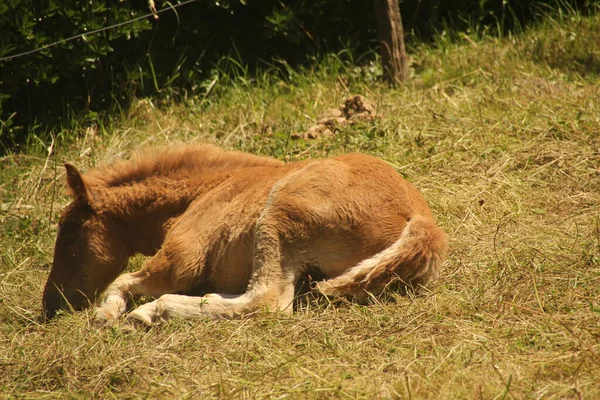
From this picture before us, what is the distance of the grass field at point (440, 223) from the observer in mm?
3732

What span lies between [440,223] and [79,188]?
2.69 meters

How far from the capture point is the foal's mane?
5.46 m

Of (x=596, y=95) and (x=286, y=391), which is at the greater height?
(x=286, y=391)

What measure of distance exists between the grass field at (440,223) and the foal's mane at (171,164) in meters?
0.73

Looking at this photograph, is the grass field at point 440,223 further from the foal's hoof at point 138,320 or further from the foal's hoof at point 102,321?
the foal's hoof at point 138,320

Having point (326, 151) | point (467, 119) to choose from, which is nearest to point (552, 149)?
point (467, 119)

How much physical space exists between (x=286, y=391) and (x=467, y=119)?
439 centimetres

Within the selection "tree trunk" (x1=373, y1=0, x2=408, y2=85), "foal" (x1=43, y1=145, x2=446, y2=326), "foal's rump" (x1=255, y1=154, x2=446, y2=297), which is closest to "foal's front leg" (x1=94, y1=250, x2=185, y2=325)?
"foal" (x1=43, y1=145, x2=446, y2=326)

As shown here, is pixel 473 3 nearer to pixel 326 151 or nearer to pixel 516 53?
pixel 516 53

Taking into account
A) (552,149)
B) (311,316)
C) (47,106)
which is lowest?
(552,149)

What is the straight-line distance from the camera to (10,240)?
20.9 feet

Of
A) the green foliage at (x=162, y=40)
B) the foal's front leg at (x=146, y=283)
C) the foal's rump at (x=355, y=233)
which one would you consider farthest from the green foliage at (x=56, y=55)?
the foal's rump at (x=355, y=233)

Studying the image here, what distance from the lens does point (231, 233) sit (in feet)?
16.4

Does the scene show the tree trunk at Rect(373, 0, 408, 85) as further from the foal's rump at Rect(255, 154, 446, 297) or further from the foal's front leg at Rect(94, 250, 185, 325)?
the foal's front leg at Rect(94, 250, 185, 325)
